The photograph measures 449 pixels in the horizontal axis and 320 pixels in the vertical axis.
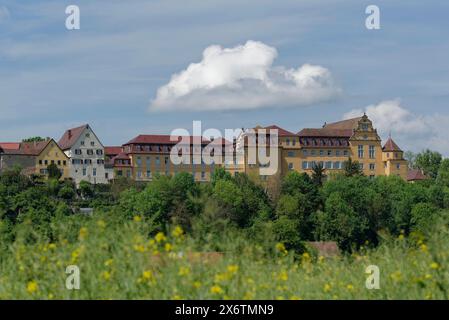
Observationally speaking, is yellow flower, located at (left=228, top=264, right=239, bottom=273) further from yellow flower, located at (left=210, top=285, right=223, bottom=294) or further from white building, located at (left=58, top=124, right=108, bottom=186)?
white building, located at (left=58, top=124, right=108, bottom=186)

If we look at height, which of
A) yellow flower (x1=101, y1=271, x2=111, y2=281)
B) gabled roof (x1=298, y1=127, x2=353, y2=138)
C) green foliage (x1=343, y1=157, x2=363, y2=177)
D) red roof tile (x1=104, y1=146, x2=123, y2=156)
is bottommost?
yellow flower (x1=101, y1=271, x2=111, y2=281)

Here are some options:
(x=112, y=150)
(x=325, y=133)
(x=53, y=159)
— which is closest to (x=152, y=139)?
(x=112, y=150)

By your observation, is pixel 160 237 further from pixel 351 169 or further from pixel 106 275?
pixel 351 169

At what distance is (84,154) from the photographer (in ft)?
403

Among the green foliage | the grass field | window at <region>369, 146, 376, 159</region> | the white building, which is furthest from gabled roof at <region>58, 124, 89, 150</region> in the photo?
the grass field

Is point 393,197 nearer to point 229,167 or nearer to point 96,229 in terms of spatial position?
point 229,167

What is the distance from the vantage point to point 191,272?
9.68 m

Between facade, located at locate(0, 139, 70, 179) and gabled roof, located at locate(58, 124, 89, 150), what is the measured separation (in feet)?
13.1

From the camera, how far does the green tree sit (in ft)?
501

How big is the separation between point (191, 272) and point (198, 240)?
2.35ft

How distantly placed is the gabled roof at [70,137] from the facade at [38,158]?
4.00 meters

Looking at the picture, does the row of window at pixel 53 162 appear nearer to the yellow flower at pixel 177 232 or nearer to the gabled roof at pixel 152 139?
the gabled roof at pixel 152 139

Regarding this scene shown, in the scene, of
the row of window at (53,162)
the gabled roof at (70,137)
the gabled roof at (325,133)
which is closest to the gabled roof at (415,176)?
the gabled roof at (325,133)
